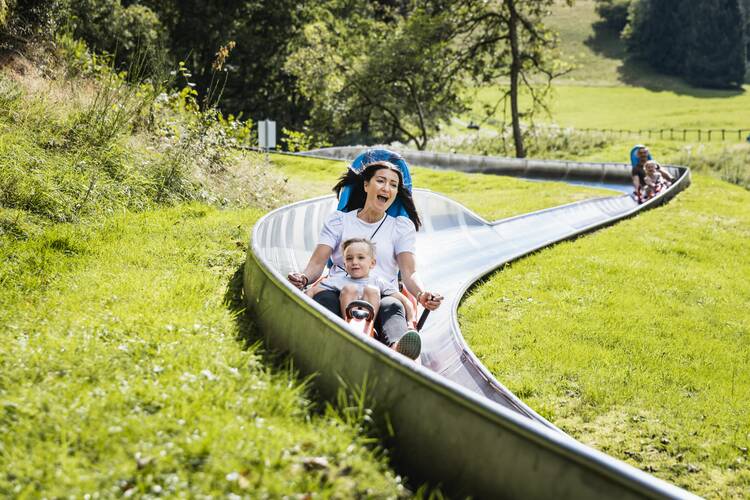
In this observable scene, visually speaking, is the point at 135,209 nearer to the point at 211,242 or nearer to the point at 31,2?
the point at 211,242

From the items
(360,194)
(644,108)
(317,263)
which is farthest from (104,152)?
(644,108)

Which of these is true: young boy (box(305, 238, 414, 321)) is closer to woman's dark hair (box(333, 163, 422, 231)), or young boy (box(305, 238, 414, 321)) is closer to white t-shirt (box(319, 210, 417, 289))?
white t-shirt (box(319, 210, 417, 289))

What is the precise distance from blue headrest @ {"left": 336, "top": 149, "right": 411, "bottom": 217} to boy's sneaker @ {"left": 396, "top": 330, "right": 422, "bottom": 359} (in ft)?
7.26

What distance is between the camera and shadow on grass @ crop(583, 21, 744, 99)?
230 feet

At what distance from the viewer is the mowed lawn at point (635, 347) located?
188 inches

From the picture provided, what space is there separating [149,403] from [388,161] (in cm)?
355

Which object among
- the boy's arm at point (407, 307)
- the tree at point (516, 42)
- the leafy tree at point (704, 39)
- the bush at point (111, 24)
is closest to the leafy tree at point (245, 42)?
the bush at point (111, 24)

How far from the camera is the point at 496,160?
21453 millimetres

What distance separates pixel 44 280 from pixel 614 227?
9.83 m

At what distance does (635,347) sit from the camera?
641 centimetres

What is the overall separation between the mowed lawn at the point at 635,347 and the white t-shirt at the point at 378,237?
128cm

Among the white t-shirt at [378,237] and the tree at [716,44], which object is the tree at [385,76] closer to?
the white t-shirt at [378,237]

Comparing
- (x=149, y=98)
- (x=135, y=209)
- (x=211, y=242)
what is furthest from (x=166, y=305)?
(x=149, y=98)

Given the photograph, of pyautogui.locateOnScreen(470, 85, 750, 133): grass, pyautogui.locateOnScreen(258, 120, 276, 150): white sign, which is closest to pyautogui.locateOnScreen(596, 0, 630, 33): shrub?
pyautogui.locateOnScreen(470, 85, 750, 133): grass
